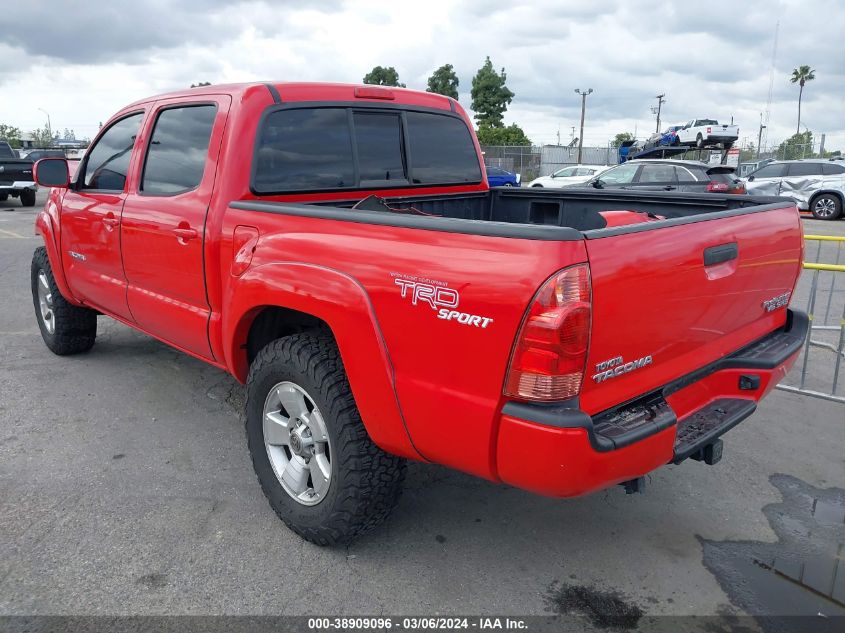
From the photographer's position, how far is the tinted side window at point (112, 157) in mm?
4285

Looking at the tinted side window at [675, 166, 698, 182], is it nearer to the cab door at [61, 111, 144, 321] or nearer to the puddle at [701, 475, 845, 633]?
the puddle at [701, 475, 845, 633]

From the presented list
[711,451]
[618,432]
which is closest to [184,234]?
[618,432]

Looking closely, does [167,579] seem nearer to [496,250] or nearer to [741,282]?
[496,250]

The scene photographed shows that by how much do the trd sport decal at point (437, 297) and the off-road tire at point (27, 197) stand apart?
801 inches

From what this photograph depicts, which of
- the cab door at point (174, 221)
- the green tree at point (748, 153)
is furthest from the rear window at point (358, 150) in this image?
the green tree at point (748, 153)

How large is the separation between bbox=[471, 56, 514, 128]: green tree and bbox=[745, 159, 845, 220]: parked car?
37.1 meters

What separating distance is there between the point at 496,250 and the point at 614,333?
481mm

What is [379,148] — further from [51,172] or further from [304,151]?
[51,172]

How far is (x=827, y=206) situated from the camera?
17562 millimetres

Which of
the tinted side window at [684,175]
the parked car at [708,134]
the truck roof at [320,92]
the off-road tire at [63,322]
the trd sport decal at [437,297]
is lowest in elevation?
the off-road tire at [63,322]

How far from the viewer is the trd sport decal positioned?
7.17 feet

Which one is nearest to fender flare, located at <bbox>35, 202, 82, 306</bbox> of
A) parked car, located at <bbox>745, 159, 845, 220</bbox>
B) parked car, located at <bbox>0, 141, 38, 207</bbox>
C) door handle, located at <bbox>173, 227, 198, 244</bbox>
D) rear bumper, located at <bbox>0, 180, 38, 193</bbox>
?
door handle, located at <bbox>173, 227, 198, 244</bbox>

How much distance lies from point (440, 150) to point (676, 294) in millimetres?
2361

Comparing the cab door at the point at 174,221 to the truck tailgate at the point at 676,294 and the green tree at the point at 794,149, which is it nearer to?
the truck tailgate at the point at 676,294
